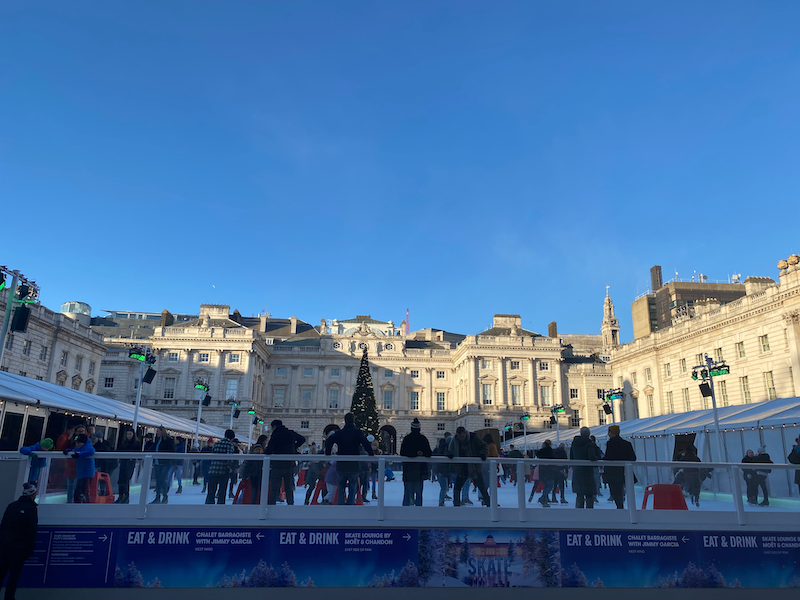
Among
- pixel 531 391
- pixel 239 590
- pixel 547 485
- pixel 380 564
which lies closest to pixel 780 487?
pixel 547 485

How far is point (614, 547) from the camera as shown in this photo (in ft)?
36.5

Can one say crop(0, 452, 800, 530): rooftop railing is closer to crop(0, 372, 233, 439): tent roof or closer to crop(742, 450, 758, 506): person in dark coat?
crop(742, 450, 758, 506): person in dark coat

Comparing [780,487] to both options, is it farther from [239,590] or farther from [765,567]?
[239,590]

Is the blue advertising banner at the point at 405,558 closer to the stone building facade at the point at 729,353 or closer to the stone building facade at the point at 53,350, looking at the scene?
the stone building facade at the point at 729,353

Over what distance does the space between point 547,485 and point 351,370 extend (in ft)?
221

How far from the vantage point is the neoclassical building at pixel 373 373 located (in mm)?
70125

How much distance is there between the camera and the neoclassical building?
7012cm

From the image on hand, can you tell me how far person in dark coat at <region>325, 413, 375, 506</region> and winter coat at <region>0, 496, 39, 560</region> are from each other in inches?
199

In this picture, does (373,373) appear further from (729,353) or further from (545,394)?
(729,353)

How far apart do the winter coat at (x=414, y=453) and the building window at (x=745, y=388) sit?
35755 millimetres

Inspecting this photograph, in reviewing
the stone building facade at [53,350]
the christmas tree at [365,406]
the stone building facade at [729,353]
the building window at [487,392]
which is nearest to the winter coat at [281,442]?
the christmas tree at [365,406]

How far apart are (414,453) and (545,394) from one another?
64226mm

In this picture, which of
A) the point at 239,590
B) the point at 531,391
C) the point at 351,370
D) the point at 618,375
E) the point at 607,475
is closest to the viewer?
the point at 239,590

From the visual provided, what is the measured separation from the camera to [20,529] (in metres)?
9.63
